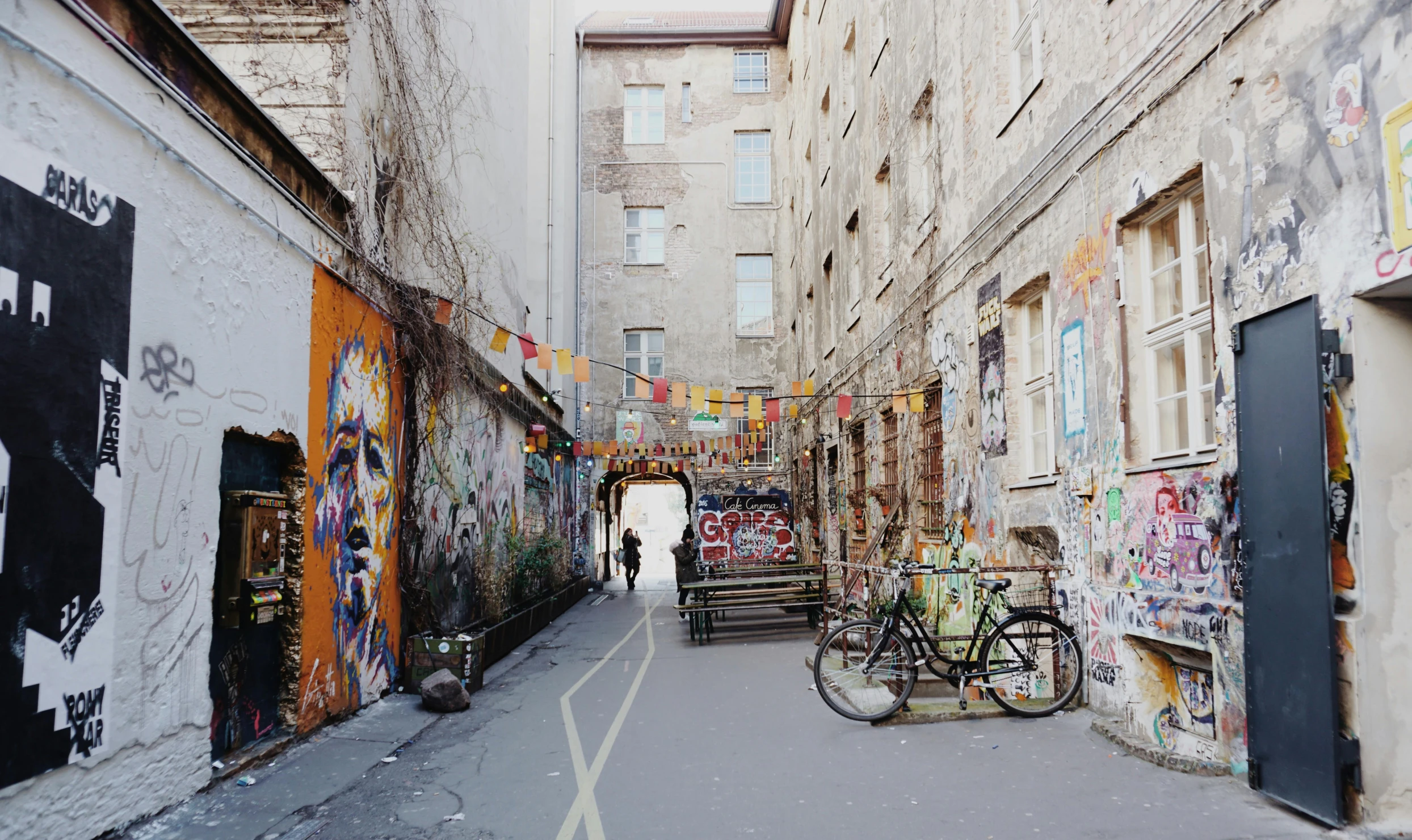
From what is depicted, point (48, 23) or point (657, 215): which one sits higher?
point (657, 215)

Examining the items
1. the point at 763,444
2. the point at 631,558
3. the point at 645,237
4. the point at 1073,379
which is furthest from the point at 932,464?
the point at 645,237

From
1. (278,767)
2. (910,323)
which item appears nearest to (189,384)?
(278,767)

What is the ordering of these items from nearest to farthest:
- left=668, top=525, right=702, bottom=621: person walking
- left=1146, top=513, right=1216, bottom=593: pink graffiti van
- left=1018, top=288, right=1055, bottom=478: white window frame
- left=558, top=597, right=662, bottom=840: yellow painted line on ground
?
left=558, top=597, right=662, bottom=840: yellow painted line on ground → left=1146, top=513, right=1216, bottom=593: pink graffiti van → left=1018, top=288, right=1055, bottom=478: white window frame → left=668, top=525, right=702, bottom=621: person walking

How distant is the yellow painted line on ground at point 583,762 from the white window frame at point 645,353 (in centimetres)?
1614

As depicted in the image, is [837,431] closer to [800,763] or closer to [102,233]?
[800,763]

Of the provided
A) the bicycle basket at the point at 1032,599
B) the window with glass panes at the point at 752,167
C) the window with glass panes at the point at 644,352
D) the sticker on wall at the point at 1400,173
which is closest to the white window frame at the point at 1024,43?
the sticker on wall at the point at 1400,173

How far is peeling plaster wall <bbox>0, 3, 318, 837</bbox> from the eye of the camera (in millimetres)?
4312

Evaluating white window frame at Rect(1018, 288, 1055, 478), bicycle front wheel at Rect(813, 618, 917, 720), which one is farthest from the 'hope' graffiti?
bicycle front wheel at Rect(813, 618, 917, 720)

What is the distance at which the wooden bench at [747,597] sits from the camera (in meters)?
13.0

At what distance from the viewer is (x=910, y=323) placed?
12305 mm

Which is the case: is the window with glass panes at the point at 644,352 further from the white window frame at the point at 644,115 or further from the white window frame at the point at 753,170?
the white window frame at the point at 644,115

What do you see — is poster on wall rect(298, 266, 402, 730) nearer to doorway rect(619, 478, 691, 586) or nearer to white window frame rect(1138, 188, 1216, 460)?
white window frame rect(1138, 188, 1216, 460)

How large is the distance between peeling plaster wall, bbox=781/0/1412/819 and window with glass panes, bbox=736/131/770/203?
1475 centimetres

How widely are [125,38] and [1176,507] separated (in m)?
6.73
